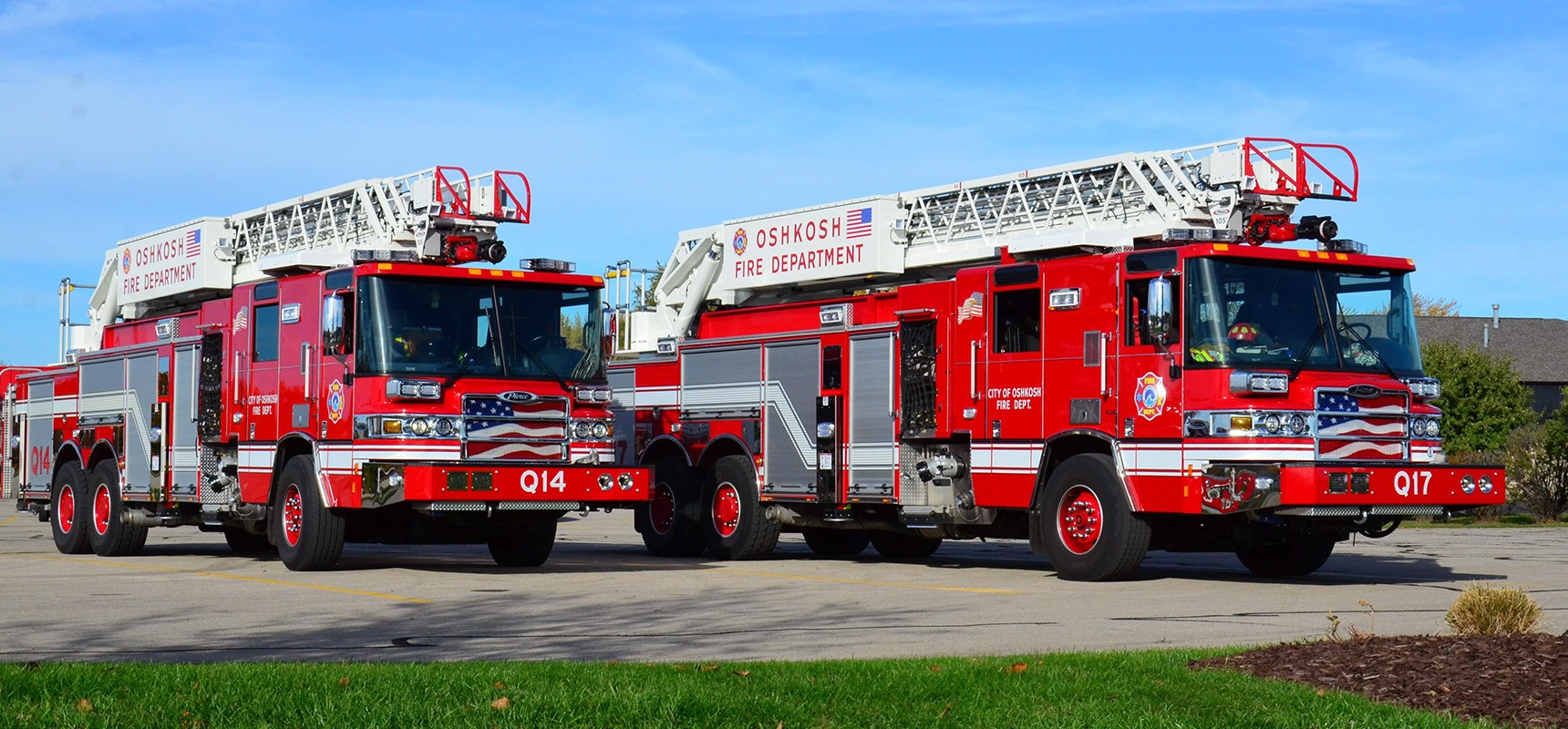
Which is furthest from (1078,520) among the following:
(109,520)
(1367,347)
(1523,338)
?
(1523,338)

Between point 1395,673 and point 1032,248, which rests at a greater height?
point 1032,248

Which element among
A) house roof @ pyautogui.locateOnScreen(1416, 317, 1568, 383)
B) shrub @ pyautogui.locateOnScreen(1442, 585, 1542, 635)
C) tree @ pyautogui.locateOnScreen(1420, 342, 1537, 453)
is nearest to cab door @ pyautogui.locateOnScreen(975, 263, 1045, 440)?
shrub @ pyautogui.locateOnScreen(1442, 585, 1542, 635)

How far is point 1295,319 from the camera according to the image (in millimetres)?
15430

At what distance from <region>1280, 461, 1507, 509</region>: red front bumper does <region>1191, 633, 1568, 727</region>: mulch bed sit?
16.4ft

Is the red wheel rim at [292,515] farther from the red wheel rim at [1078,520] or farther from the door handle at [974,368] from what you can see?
the red wheel rim at [1078,520]

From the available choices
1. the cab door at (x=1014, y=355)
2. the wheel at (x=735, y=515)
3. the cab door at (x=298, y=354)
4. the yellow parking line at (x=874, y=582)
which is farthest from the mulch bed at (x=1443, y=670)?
the wheel at (x=735, y=515)

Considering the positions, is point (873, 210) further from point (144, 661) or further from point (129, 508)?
point (144, 661)

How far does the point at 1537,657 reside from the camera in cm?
884

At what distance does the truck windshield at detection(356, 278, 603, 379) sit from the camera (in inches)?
644

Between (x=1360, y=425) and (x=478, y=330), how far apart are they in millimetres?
7449

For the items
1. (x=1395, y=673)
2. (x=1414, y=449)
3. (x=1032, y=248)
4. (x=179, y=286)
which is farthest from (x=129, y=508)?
(x=1395, y=673)

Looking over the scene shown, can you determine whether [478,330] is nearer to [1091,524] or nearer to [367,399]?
[367,399]

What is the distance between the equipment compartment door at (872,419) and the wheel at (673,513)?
8.66ft

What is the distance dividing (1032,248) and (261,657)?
9236 mm
